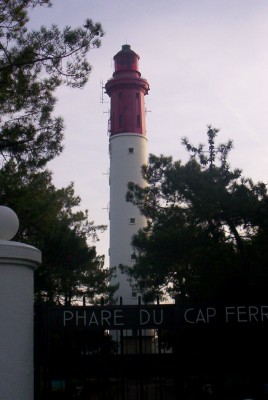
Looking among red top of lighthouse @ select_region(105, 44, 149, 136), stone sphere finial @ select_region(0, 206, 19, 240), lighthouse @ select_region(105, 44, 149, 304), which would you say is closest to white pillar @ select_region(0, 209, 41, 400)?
stone sphere finial @ select_region(0, 206, 19, 240)

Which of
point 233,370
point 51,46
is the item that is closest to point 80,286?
point 51,46

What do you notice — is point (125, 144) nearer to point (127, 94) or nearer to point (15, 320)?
point (127, 94)

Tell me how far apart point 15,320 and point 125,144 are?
30.0 metres

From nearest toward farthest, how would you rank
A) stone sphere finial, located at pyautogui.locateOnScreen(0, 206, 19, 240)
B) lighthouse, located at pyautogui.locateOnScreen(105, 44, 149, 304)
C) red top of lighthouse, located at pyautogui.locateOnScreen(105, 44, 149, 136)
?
1. stone sphere finial, located at pyautogui.locateOnScreen(0, 206, 19, 240)
2. lighthouse, located at pyautogui.locateOnScreen(105, 44, 149, 304)
3. red top of lighthouse, located at pyautogui.locateOnScreen(105, 44, 149, 136)

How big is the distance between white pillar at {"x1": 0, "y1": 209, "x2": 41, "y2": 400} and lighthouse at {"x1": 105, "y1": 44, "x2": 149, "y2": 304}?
2763 centimetres

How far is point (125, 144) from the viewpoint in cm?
3709

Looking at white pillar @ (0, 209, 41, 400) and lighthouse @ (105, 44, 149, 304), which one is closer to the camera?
white pillar @ (0, 209, 41, 400)

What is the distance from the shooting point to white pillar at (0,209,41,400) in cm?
727

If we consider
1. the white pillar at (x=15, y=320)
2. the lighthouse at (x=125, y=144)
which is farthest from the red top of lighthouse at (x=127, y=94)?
the white pillar at (x=15, y=320)

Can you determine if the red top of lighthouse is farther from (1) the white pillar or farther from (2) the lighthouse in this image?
(1) the white pillar

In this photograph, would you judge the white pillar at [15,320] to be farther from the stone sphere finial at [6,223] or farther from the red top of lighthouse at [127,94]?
the red top of lighthouse at [127,94]

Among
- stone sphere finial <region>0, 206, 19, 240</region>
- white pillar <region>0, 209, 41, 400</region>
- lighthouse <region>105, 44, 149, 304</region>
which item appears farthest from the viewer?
lighthouse <region>105, 44, 149, 304</region>

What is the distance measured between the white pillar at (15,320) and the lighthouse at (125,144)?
90.7 feet

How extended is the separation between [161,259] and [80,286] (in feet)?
18.1
